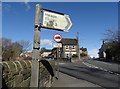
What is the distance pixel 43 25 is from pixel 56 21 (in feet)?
1.26

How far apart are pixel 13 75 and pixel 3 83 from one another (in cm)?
47

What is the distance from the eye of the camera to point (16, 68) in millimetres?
4926

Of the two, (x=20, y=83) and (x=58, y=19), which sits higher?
(x=58, y=19)

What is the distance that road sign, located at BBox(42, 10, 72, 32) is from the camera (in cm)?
470

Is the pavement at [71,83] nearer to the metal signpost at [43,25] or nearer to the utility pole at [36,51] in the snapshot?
the metal signpost at [43,25]

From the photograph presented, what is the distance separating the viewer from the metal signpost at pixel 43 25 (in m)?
4.30

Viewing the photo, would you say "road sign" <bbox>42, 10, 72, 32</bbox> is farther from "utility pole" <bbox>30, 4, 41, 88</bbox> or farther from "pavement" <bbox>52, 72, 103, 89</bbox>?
"pavement" <bbox>52, 72, 103, 89</bbox>

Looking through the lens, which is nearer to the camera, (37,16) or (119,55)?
(37,16)

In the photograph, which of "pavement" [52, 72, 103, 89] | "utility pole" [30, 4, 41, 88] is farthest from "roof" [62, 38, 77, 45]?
"utility pole" [30, 4, 41, 88]

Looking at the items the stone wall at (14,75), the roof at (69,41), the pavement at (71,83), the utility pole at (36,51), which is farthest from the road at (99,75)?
the roof at (69,41)

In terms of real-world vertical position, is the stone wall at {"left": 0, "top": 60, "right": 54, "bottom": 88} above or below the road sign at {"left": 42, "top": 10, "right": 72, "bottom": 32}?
below

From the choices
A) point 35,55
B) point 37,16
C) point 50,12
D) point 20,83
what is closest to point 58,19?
point 50,12

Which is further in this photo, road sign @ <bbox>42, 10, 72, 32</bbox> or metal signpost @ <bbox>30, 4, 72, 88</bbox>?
road sign @ <bbox>42, 10, 72, 32</bbox>

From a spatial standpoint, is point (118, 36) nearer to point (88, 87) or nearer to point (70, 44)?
point (70, 44)
